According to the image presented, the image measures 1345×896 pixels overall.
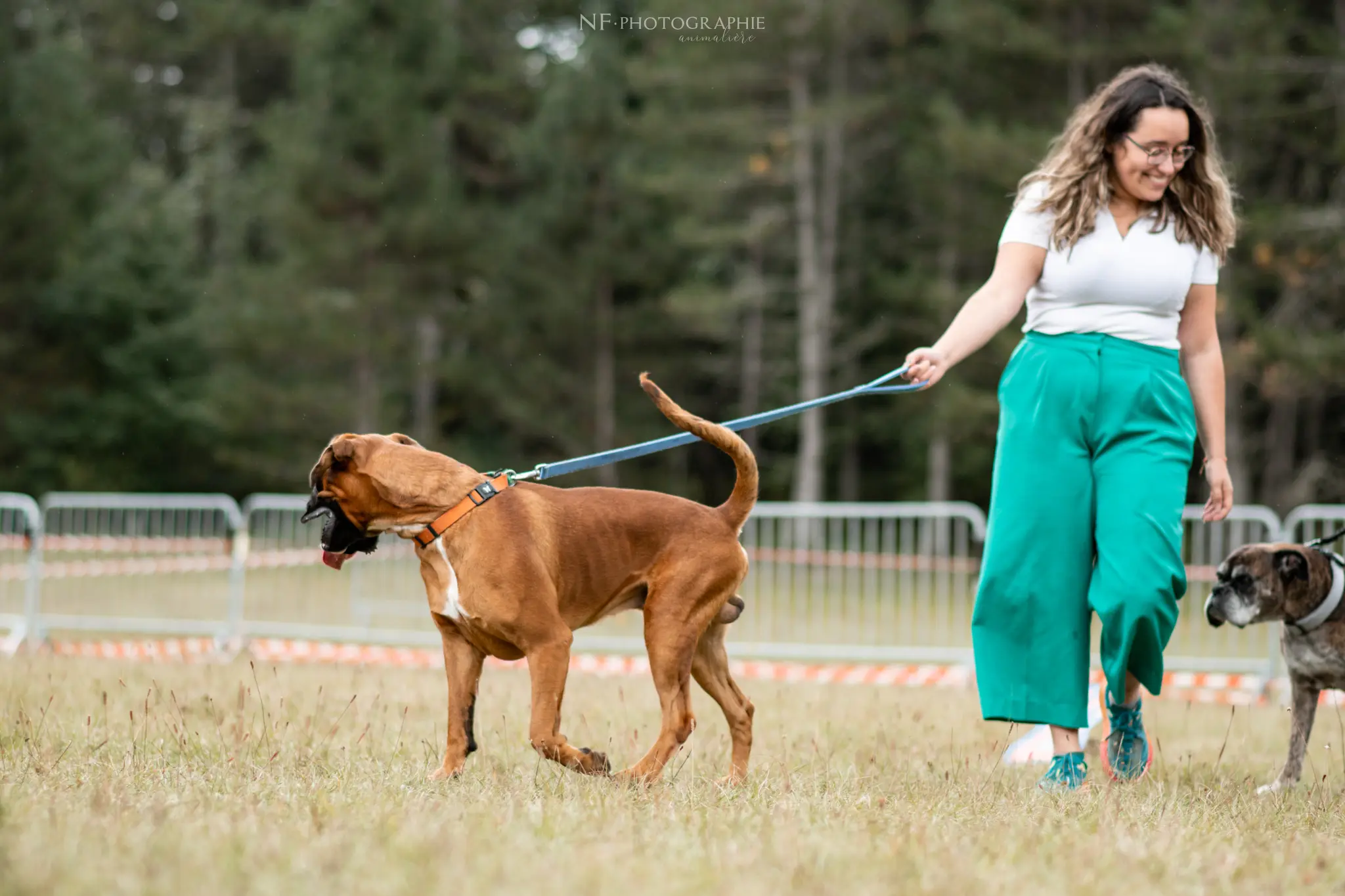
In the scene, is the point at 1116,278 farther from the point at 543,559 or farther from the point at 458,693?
the point at 458,693

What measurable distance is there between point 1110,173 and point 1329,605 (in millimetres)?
2167

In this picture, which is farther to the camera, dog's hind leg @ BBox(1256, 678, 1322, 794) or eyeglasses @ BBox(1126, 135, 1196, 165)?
dog's hind leg @ BBox(1256, 678, 1322, 794)

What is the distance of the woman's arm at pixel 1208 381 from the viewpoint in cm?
529

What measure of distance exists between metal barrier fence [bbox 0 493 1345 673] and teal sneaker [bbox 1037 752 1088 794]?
609 centimetres

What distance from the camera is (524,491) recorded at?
4.88 meters

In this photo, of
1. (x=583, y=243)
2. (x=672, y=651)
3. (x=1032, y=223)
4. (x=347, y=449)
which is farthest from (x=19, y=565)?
(x=583, y=243)

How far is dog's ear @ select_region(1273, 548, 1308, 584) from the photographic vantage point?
6051 millimetres

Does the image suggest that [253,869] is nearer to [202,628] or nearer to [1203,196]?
[1203,196]

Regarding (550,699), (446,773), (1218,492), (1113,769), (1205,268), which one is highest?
(1205,268)

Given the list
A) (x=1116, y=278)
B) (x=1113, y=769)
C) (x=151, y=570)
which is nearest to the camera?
(x=1116, y=278)

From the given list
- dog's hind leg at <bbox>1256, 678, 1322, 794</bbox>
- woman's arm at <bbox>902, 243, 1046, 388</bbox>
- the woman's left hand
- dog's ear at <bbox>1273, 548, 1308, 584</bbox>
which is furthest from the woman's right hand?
dog's ear at <bbox>1273, 548, 1308, 584</bbox>

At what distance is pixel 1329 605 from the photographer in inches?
231

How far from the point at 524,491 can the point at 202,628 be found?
955 centimetres

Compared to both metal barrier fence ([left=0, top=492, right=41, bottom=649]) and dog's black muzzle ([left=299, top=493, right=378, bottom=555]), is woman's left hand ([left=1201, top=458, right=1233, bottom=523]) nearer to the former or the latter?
dog's black muzzle ([left=299, top=493, right=378, bottom=555])
